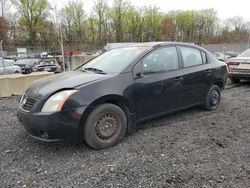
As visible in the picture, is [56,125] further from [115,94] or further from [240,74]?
[240,74]

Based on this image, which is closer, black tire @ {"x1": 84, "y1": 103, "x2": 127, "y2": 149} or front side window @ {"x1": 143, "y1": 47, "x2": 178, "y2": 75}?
black tire @ {"x1": 84, "y1": 103, "x2": 127, "y2": 149}

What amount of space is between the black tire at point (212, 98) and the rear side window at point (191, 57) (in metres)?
0.70

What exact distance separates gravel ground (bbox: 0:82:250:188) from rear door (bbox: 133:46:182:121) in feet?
1.35

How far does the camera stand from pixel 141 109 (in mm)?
4102

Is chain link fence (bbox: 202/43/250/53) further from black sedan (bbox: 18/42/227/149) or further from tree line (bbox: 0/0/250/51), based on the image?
black sedan (bbox: 18/42/227/149)

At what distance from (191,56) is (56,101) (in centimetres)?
300

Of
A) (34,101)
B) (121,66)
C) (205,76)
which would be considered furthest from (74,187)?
(205,76)

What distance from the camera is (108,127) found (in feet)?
12.3

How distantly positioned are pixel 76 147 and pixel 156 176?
1362mm

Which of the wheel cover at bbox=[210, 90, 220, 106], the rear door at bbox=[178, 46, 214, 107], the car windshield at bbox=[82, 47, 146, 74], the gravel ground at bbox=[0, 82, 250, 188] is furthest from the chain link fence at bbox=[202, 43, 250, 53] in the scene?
the gravel ground at bbox=[0, 82, 250, 188]

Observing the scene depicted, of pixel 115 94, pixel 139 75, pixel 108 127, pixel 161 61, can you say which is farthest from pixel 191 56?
pixel 108 127

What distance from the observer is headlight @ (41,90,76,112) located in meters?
3.32

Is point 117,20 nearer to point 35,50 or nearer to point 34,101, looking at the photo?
point 35,50

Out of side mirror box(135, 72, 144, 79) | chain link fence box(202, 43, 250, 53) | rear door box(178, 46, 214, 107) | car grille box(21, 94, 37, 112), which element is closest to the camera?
car grille box(21, 94, 37, 112)
